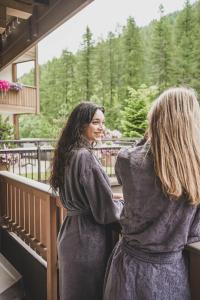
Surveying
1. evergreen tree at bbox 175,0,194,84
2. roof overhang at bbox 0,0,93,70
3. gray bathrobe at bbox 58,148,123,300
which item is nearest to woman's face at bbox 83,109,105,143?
gray bathrobe at bbox 58,148,123,300

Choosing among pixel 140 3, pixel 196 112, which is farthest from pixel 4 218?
pixel 140 3

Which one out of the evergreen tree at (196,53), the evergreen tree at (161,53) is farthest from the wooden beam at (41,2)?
the evergreen tree at (161,53)

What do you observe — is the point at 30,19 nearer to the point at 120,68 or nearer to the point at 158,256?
the point at 158,256

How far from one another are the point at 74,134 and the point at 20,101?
13.9 metres

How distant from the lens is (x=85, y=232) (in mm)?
1688

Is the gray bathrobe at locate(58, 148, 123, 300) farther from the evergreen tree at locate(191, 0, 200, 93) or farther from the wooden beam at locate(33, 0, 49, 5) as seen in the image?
the evergreen tree at locate(191, 0, 200, 93)

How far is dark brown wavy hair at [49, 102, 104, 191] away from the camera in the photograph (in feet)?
5.82

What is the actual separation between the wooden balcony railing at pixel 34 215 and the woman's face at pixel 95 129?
0.71 metres

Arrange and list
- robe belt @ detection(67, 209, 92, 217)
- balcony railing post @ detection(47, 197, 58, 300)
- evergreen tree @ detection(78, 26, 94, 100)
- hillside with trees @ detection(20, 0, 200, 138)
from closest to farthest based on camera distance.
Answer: robe belt @ detection(67, 209, 92, 217), balcony railing post @ detection(47, 197, 58, 300), hillside with trees @ detection(20, 0, 200, 138), evergreen tree @ detection(78, 26, 94, 100)

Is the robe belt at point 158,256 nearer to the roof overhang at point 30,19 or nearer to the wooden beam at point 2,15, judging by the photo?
the roof overhang at point 30,19

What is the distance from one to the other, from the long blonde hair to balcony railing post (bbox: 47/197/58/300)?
146 centimetres

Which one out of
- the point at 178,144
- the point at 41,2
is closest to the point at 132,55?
the point at 41,2

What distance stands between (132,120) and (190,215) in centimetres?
2243

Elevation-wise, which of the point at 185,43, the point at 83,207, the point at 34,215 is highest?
the point at 185,43
